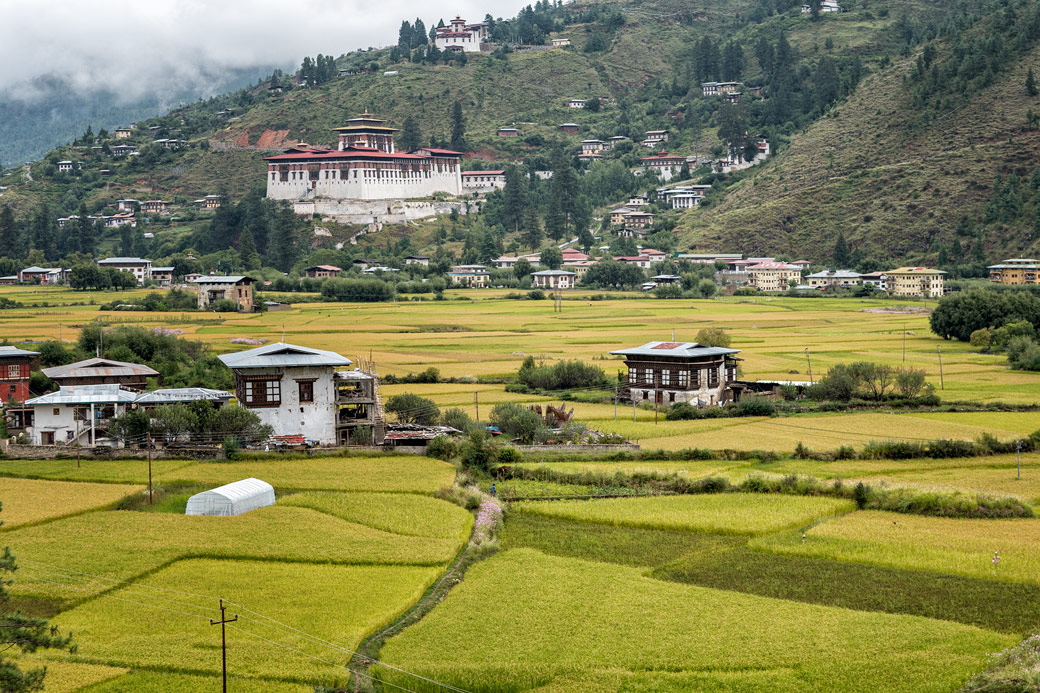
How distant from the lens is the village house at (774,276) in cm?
10300

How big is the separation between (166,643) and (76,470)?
15.8 m

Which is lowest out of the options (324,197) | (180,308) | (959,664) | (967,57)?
(959,664)

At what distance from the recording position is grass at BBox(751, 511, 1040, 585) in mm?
23422

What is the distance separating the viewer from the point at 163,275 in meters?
105

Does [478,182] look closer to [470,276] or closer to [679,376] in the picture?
[470,276]

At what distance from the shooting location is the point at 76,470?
32.9 metres

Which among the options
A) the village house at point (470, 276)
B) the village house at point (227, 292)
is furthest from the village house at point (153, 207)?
the village house at point (227, 292)

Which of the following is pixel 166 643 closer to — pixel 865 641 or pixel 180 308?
pixel 865 641

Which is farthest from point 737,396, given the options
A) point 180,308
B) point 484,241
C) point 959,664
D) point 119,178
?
point 119,178

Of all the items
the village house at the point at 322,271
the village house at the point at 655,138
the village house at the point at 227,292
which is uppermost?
the village house at the point at 655,138

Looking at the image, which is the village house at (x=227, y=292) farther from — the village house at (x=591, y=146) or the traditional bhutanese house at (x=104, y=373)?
the village house at (x=591, y=146)

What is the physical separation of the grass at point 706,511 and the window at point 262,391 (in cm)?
1225

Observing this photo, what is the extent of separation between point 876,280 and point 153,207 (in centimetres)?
8292

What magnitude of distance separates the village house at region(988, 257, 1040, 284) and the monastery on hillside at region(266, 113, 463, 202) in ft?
217
